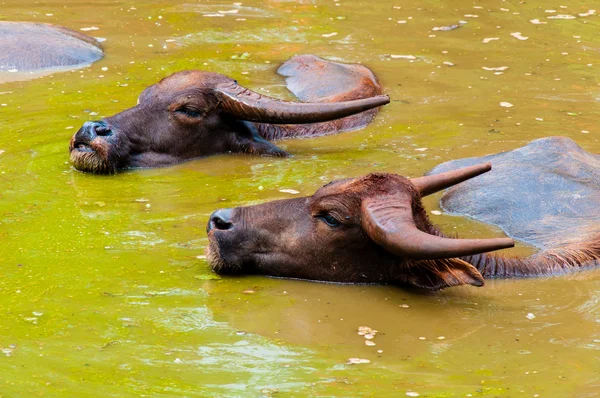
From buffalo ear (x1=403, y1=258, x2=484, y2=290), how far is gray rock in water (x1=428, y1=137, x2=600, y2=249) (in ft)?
4.29

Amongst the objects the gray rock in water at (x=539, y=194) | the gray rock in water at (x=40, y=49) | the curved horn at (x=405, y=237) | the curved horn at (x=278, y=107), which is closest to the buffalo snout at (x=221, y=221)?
the curved horn at (x=405, y=237)

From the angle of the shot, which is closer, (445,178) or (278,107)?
(445,178)

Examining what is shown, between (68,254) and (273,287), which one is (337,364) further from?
(68,254)

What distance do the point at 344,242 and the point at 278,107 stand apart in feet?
11.2

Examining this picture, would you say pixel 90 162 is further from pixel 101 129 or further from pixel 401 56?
pixel 401 56

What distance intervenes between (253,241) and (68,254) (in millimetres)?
1347

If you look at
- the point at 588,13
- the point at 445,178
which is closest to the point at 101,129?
the point at 445,178

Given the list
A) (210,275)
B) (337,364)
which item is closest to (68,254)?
(210,275)

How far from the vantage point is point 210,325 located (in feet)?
20.1

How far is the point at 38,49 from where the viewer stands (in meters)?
12.8

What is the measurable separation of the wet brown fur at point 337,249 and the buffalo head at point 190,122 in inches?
110

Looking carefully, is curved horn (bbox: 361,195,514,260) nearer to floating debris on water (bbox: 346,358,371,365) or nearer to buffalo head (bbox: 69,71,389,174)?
floating debris on water (bbox: 346,358,371,365)

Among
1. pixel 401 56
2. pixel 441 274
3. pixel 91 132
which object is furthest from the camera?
pixel 401 56

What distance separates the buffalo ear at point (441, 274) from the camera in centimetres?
664
